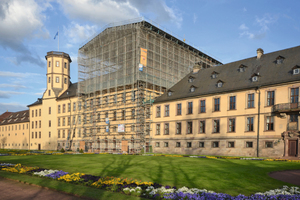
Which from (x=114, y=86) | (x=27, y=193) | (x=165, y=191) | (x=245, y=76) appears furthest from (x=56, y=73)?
(x=165, y=191)

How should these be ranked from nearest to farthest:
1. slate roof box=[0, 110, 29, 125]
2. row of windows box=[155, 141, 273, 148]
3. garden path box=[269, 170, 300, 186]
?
1. garden path box=[269, 170, 300, 186]
2. row of windows box=[155, 141, 273, 148]
3. slate roof box=[0, 110, 29, 125]

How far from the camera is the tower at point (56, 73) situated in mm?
68812

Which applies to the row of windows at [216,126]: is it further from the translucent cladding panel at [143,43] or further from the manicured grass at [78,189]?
the manicured grass at [78,189]

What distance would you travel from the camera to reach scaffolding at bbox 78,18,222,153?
48.1 metres

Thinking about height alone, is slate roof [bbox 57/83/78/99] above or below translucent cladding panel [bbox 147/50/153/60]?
below

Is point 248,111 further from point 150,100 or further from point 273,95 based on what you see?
point 150,100

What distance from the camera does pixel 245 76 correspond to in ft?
129

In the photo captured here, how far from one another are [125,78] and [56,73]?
29000 millimetres

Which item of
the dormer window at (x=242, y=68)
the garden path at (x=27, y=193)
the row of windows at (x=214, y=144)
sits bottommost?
the row of windows at (x=214, y=144)

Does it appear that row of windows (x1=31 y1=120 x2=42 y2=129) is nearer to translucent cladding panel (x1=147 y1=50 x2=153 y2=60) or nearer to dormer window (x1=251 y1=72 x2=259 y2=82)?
translucent cladding panel (x1=147 y1=50 x2=153 y2=60)

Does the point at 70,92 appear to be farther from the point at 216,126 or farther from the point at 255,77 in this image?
the point at 255,77

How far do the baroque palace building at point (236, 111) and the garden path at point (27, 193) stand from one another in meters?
29.5

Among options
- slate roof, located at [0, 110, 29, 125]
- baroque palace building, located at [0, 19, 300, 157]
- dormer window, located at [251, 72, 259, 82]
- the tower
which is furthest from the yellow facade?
dormer window, located at [251, 72, 259, 82]

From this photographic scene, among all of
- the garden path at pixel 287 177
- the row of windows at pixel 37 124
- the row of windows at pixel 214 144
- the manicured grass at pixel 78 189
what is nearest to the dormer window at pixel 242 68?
the row of windows at pixel 214 144
